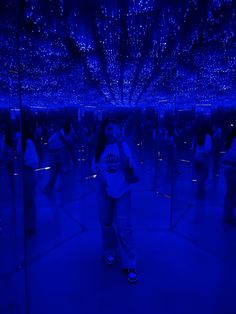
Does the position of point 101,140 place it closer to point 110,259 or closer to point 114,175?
point 114,175

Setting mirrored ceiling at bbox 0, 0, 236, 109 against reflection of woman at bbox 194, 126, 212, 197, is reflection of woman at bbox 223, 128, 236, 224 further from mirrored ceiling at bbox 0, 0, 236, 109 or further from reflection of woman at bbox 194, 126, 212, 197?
mirrored ceiling at bbox 0, 0, 236, 109

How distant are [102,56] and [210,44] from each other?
6.71 ft

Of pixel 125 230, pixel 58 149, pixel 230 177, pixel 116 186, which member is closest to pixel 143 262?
pixel 125 230

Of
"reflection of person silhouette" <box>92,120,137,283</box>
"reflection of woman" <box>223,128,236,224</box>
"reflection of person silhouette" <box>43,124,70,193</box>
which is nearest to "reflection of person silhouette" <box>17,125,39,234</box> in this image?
"reflection of person silhouette" <box>92,120,137,283</box>

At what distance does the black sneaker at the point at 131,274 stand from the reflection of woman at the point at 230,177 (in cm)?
179

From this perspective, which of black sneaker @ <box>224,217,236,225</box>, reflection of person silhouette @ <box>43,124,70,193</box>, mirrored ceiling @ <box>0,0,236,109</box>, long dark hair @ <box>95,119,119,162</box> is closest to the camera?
long dark hair @ <box>95,119,119,162</box>

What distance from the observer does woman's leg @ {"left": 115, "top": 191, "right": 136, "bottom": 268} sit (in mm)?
2078

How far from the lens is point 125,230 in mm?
2094

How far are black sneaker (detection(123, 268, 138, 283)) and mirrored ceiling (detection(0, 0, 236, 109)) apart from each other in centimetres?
200

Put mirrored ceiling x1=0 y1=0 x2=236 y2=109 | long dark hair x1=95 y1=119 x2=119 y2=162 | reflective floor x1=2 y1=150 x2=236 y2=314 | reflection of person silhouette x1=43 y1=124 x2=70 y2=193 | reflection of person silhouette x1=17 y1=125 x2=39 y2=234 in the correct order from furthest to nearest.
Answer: reflection of person silhouette x1=43 y1=124 x2=70 y2=193
mirrored ceiling x1=0 y1=0 x2=236 y2=109
reflection of person silhouette x1=17 y1=125 x2=39 y2=234
long dark hair x1=95 y1=119 x2=119 y2=162
reflective floor x1=2 y1=150 x2=236 y2=314

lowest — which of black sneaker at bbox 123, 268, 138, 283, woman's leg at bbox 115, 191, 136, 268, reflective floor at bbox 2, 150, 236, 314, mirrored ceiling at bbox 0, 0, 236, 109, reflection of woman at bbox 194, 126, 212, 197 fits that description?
reflective floor at bbox 2, 150, 236, 314

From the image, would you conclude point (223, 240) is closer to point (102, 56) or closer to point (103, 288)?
point (103, 288)

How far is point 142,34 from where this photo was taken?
3.66 m

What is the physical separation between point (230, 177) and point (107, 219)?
1.81 meters
